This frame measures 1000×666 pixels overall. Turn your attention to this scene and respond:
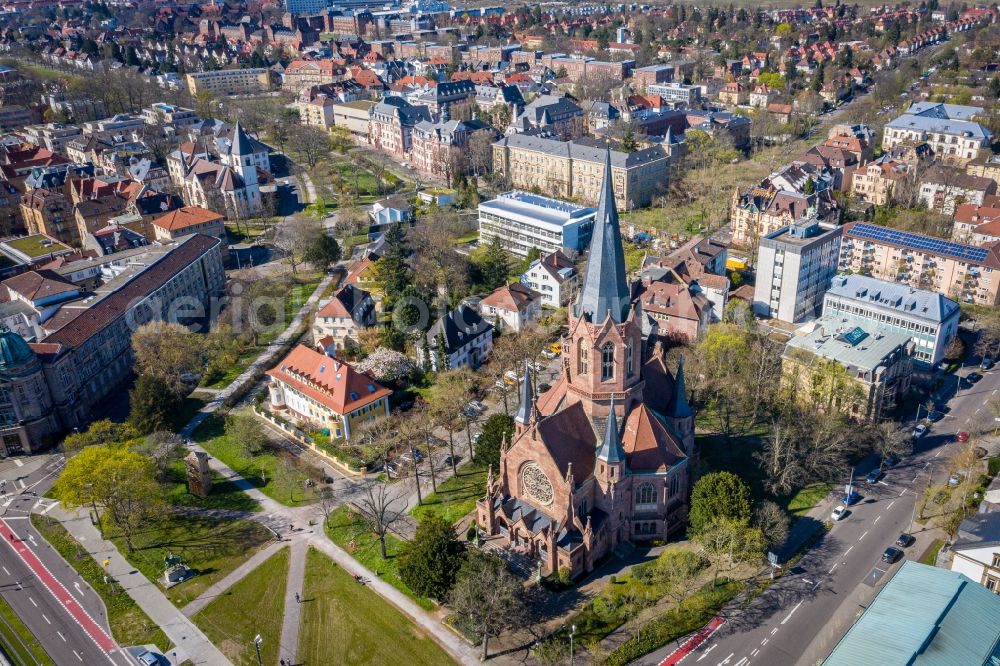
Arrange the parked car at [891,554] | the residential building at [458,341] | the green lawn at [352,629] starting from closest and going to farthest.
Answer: the green lawn at [352,629], the parked car at [891,554], the residential building at [458,341]

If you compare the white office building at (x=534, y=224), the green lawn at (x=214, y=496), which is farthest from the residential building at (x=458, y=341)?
the white office building at (x=534, y=224)

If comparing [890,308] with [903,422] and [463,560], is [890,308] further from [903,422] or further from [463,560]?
[463,560]

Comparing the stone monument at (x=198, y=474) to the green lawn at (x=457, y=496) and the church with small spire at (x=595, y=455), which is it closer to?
the green lawn at (x=457, y=496)

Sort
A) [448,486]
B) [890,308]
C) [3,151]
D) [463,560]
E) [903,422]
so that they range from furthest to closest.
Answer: [3,151] → [890,308] → [903,422] → [448,486] → [463,560]

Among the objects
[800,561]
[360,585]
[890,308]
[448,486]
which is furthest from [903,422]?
[360,585]

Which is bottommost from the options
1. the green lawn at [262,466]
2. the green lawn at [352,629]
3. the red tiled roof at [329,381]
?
the green lawn at [352,629]

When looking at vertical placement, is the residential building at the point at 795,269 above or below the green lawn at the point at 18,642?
above

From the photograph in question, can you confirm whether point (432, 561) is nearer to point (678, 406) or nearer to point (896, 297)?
point (678, 406)
